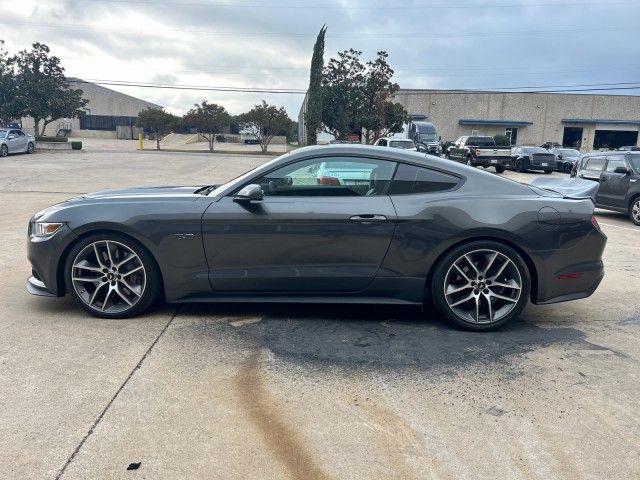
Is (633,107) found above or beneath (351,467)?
above

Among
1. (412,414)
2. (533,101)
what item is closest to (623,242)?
(412,414)

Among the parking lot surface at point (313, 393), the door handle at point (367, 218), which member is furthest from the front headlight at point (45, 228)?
the door handle at point (367, 218)

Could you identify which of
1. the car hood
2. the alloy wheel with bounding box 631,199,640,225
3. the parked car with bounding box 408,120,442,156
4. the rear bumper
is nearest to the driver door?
the car hood

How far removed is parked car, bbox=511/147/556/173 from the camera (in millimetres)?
27328

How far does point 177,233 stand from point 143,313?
2.66 ft

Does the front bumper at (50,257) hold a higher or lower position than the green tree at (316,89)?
lower

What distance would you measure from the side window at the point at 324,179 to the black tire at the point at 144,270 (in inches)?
43.5

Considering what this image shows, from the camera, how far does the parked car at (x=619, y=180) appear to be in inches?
436

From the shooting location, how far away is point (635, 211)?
11.0 meters

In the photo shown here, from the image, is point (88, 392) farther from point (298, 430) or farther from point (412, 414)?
point (412, 414)

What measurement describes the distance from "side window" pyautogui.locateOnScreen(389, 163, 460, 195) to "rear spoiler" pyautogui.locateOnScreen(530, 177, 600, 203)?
1.06 meters

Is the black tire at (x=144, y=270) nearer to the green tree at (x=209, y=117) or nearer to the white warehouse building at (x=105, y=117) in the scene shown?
the green tree at (x=209, y=117)

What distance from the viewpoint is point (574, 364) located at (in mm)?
3721

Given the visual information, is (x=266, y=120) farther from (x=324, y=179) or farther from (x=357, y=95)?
(x=324, y=179)
